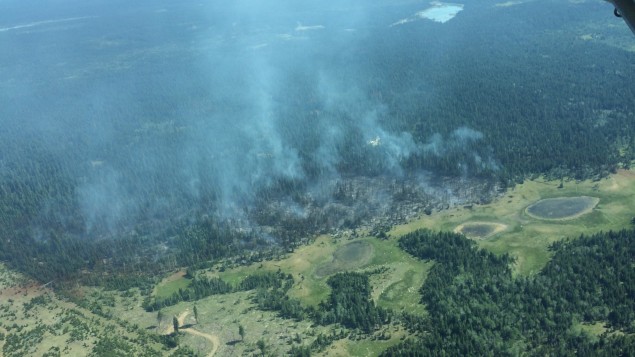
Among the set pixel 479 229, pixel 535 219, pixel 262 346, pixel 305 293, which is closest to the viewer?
pixel 262 346

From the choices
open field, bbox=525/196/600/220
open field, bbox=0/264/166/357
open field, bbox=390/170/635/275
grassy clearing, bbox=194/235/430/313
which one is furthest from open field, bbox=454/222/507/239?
open field, bbox=0/264/166/357

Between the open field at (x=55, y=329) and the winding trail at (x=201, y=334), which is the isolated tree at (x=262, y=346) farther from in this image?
the open field at (x=55, y=329)

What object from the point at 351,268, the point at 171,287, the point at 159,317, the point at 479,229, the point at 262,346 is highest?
the point at 262,346

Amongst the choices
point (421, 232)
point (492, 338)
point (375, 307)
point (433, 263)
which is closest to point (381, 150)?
point (421, 232)

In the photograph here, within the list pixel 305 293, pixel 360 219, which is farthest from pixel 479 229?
pixel 305 293

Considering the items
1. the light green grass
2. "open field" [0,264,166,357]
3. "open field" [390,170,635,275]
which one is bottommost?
the light green grass

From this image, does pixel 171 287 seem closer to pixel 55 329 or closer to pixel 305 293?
pixel 55 329

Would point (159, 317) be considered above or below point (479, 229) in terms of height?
below

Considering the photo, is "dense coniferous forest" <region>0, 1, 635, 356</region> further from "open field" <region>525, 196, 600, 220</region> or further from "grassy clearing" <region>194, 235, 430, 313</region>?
"open field" <region>525, 196, 600, 220</region>

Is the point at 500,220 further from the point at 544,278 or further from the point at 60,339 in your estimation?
the point at 60,339
